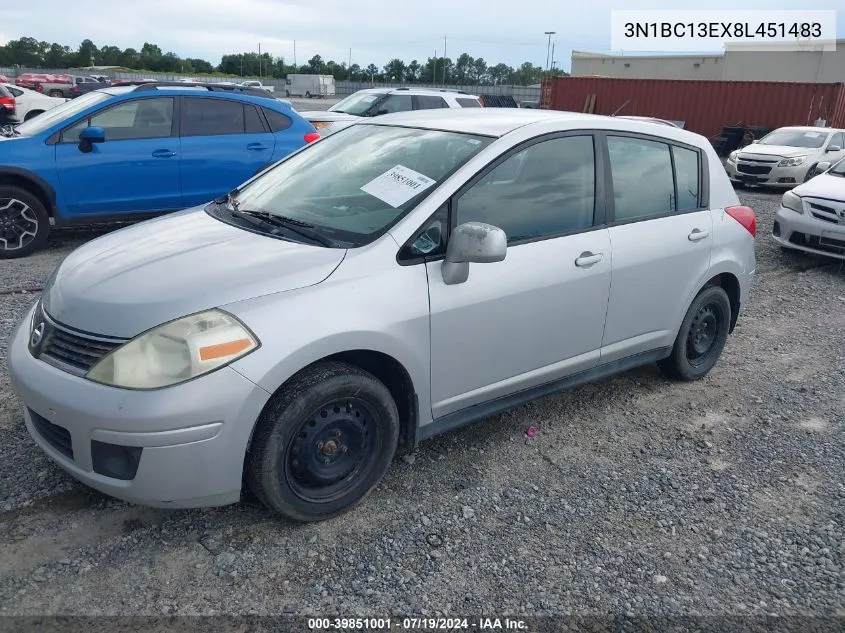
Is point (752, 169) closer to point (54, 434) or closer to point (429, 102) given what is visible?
point (429, 102)

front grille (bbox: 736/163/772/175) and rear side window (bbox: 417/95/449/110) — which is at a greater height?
rear side window (bbox: 417/95/449/110)

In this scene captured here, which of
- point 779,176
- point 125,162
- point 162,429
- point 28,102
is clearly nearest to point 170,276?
point 162,429

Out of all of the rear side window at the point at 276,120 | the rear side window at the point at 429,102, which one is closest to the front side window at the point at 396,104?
the rear side window at the point at 429,102

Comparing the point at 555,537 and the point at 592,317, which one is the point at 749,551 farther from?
the point at 592,317

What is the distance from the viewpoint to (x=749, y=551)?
3.02 metres

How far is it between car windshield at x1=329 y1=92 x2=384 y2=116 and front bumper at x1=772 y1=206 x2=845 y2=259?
296 inches

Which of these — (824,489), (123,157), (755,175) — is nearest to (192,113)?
(123,157)

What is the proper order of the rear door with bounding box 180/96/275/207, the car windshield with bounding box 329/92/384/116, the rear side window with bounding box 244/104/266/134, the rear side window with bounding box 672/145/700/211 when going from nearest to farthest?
the rear side window with bounding box 672/145/700/211 → the rear door with bounding box 180/96/275/207 → the rear side window with bounding box 244/104/266/134 → the car windshield with bounding box 329/92/384/116

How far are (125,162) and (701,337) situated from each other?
5536 millimetres

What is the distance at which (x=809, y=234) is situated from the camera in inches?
317

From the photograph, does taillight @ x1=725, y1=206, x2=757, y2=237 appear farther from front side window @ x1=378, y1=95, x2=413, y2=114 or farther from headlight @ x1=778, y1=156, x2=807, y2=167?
headlight @ x1=778, y1=156, x2=807, y2=167

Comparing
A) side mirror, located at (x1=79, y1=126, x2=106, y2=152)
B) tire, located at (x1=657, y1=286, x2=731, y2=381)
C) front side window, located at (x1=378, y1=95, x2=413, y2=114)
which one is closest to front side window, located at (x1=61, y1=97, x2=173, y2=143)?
side mirror, located at (x1=79, y1=126, x2=106, y2=152)

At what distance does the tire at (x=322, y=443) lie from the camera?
2.72m

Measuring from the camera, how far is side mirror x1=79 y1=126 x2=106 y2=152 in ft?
21.9
